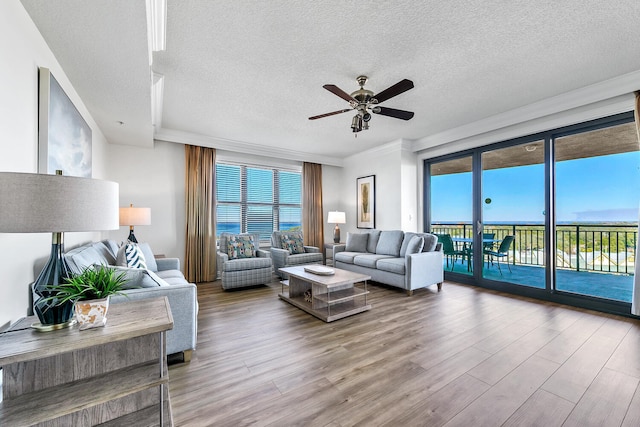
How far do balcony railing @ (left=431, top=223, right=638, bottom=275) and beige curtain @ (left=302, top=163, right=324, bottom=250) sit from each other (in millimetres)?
3370

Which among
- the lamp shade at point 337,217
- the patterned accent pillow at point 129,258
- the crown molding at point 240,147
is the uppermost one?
the crown molding at point 240,147

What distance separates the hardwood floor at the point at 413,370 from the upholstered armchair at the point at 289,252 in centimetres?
168

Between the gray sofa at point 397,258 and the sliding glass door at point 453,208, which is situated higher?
the sliding glass door at point 453,208

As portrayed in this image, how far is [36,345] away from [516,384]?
262 cm

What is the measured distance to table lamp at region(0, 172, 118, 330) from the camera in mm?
990

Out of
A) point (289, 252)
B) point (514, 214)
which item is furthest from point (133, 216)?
point (514, 214)

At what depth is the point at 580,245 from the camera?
12.6 ft

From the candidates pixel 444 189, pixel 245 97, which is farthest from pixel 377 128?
pixel 245 97

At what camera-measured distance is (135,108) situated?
9.83ft

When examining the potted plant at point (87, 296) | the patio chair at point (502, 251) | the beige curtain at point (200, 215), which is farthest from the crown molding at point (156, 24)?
the patio chair at point (502, 251)

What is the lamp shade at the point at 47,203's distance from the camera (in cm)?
99

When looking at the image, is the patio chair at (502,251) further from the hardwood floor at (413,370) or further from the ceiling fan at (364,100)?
the ceiling fan at (364,100)

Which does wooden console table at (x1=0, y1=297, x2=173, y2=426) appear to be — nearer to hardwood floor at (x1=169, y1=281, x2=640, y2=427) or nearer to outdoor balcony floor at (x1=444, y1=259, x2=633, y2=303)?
hardwood floor at (x1=169, y1=281, x2=640, y2=427)

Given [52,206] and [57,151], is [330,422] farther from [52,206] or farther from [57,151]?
[57,151]
